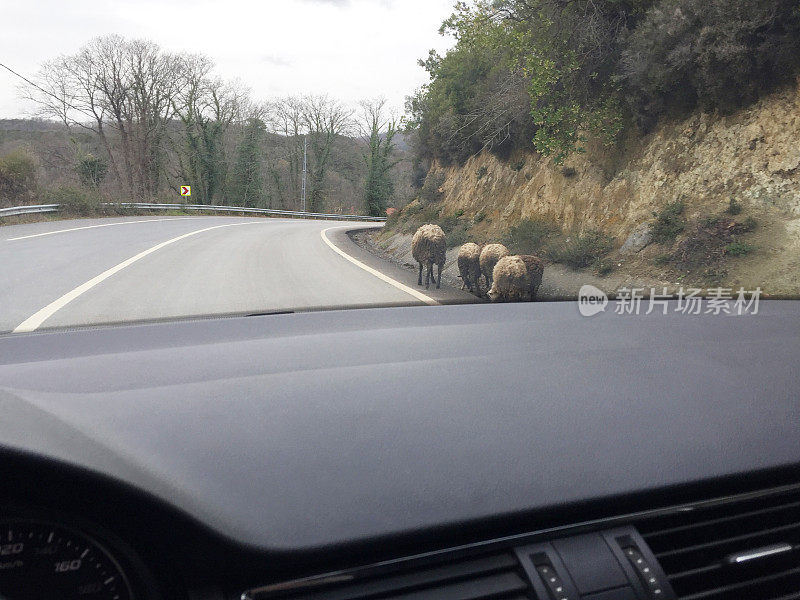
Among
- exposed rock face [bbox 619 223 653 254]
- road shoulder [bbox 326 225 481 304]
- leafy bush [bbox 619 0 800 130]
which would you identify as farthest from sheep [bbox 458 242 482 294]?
leafy bush [bbox 619 0 800 130]

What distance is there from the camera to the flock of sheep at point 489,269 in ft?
11.8

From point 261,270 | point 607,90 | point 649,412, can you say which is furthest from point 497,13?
point 649,412

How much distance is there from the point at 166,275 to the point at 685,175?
329 inches

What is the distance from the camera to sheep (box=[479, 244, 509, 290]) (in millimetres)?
3876

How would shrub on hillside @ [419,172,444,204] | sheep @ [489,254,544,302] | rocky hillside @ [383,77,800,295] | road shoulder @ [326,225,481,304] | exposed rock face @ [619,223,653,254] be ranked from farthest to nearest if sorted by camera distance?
shrub on hillside @ [419,172,444,204], exposed rock face @ [619,223,653,254], rocky hillside @ [383,77,800,295], sheep @ [489,254,544,302], road shoulder @ [326,225,481,304]

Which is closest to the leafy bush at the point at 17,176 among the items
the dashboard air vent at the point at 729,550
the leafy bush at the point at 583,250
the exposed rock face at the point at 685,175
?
the dashboard air vent at the point at 729,550

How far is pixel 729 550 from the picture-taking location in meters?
1.56

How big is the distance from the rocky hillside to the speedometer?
14.6ft

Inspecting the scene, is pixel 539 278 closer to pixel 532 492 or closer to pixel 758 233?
pixel 532 492

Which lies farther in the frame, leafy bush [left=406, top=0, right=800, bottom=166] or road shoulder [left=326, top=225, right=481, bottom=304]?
leafy bush [left=406, top=0, right=800, bottom=166]

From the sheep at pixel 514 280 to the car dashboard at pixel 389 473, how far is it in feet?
4.29

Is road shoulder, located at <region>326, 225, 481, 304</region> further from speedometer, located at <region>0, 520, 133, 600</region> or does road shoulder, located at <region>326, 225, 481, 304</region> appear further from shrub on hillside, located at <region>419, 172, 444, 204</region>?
shrub on hillside, located at <region>419, 172, 444, 204</region>

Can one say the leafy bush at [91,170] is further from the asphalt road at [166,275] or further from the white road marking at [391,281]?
the white road marking at [391,281]

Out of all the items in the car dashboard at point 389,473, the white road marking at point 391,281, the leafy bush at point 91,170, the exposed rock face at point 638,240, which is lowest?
the car dashboard at point 389,473
